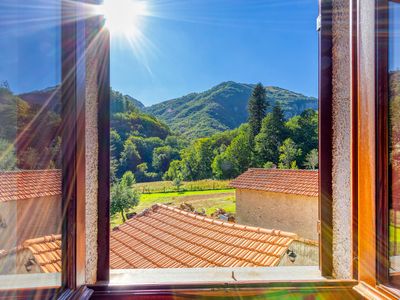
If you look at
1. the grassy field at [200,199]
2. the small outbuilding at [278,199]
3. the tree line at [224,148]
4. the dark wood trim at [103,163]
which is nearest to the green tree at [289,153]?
the tree line at [224,148]

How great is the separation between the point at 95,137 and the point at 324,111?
0.86 metres

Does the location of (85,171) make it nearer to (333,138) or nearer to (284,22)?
(333,138)

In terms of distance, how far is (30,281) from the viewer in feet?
2.02

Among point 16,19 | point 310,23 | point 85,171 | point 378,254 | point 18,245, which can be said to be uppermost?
point 310,23

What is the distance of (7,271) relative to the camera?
1.77ft

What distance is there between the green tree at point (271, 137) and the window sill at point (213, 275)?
0.59 meters

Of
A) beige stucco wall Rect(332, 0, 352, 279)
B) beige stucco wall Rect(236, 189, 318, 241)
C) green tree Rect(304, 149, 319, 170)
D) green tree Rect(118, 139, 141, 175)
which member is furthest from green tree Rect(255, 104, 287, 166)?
green tree Rect(118, 139, 141, 175)

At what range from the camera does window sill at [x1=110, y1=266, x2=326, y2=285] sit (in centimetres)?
88

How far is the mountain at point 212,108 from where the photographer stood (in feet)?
4.76

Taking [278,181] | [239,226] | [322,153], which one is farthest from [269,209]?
[322,153]

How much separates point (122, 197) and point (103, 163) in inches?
14.9

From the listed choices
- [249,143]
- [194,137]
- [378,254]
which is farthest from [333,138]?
[194,137]

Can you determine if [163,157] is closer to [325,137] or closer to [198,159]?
[198,159]

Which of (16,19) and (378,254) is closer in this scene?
(16,19)
